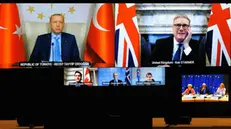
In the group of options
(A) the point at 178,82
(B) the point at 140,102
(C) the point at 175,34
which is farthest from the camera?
(C) the point at 175,34

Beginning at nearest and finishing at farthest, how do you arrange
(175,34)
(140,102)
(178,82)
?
(140,102)
(178,82)
(175,34)

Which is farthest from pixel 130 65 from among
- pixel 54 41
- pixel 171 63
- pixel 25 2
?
pixel 25 2

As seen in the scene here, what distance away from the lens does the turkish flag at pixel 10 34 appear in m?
2.50

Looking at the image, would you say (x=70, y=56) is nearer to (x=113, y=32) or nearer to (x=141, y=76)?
(x=113, y=32)

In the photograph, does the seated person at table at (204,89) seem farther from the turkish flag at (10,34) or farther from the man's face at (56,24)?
the turkish flag at (10,34)

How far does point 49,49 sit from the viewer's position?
2539 millimetres

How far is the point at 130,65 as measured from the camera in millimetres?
2518

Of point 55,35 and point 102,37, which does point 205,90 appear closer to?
point 102,37

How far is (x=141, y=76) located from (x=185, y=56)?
1.16ft

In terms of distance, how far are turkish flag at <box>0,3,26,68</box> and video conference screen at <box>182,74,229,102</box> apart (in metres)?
1.14

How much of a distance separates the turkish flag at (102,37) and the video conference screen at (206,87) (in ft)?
1.73

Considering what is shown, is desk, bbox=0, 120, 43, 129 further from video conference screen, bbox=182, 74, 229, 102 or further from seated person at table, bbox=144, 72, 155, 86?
video conference screen, bbox=182, 74, 229, 102

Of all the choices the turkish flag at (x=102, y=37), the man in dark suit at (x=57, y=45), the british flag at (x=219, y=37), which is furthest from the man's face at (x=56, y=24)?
the british flag at (x=219, y=37)
